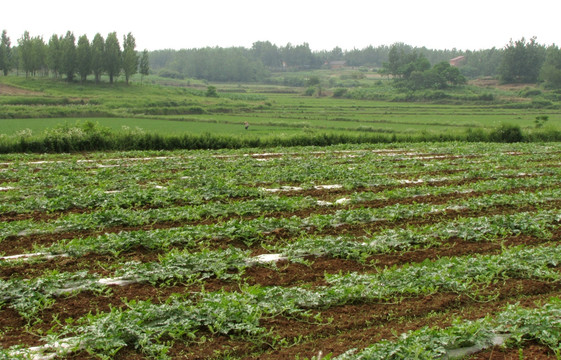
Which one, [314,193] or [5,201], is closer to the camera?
[5,201]

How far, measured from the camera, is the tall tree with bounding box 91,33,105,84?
290ft

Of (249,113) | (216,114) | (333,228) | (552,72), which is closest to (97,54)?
(216,114)

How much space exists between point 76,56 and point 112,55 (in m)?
6.61

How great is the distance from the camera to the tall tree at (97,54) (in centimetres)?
8838

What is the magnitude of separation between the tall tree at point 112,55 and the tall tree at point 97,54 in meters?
0.78

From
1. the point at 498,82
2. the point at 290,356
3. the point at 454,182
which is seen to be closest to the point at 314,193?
the point at 454,182

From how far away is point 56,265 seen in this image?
27.1 feet

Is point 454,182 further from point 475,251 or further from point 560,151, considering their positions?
point 560,151

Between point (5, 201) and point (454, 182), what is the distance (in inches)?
525

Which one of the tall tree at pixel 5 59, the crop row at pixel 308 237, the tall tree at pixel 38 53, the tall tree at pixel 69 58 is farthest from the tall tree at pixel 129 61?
the crop row at pixel 308 237

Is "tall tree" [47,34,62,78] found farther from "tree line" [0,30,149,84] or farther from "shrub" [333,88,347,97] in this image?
"shrub" [333,88,347,97]

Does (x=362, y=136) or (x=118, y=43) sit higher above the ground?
(x=118, y=43)

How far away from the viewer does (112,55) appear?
91.0 metres

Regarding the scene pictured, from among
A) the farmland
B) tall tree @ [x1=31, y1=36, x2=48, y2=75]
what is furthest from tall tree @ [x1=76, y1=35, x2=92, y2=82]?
the farmland
